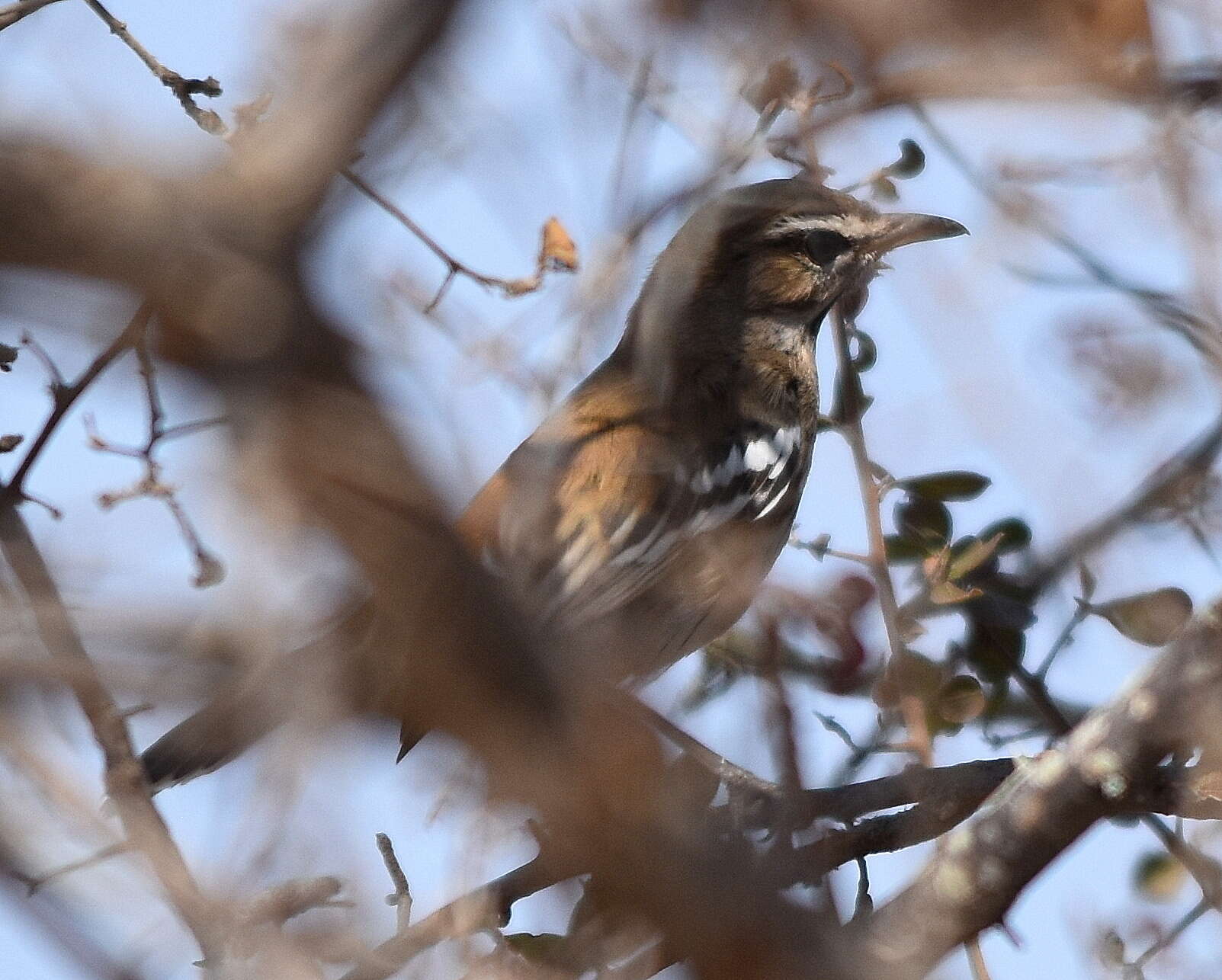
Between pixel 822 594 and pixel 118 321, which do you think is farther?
pixel 822 594

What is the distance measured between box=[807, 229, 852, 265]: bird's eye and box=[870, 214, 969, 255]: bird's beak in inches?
5.4

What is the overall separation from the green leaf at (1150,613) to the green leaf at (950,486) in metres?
0.50

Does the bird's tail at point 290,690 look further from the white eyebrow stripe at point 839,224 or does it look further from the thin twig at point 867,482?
the white eyebrow stripe at point 839,224

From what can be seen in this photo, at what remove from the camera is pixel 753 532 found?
230 inches

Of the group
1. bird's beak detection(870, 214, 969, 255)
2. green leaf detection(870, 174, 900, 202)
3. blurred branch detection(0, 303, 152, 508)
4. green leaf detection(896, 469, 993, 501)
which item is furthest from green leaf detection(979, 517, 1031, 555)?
blurred branch detection(0, 303, 152, 508)

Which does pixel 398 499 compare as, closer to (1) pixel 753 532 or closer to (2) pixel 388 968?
(2) pixel 388 968

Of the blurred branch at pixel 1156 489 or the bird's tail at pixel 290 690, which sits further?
the blurred branch at pixel 1156 489

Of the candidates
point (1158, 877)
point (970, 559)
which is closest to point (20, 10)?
point (970, 559)

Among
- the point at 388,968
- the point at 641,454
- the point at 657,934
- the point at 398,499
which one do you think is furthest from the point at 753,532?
the point at 398,499

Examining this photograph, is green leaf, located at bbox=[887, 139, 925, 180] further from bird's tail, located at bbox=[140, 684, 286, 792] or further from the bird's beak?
bird's tail, located at bbox=[140, 684, 286, 792]

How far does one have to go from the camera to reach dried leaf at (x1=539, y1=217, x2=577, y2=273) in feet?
15.6

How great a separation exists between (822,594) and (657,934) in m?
1.55

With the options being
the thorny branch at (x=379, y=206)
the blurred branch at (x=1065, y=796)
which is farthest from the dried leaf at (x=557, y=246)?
the blurred branch at (x=1065, y=796)

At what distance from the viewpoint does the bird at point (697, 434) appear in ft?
15.8
